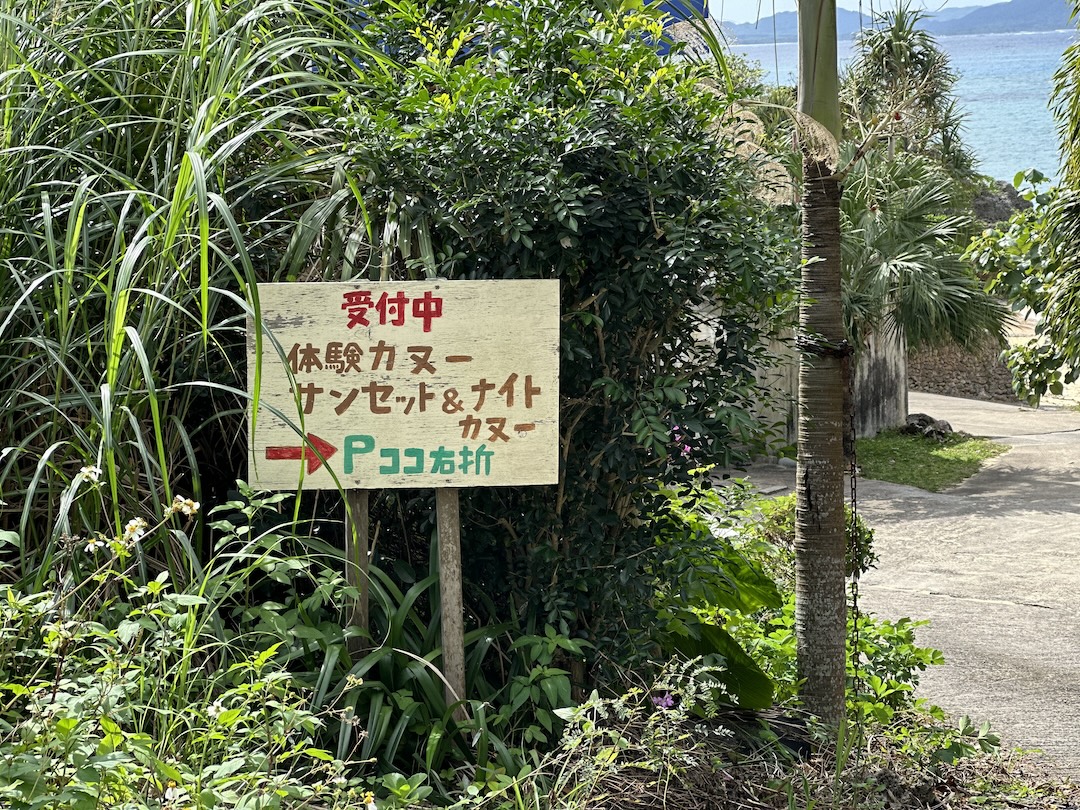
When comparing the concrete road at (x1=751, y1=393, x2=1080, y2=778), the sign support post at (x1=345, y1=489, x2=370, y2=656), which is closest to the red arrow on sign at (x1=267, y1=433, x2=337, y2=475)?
the sign support post at (x1=345, y1=489, x2=370, y2=656)

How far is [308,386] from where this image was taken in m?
2.76

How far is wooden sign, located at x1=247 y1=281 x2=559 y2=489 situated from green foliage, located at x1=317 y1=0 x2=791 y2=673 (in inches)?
5.7

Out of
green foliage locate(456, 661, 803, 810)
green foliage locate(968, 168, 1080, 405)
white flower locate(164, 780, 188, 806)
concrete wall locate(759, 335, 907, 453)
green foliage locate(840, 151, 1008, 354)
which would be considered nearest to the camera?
white flower locate(164, 780, 188, 806)

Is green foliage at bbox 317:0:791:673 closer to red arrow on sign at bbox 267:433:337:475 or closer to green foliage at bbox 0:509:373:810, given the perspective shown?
red arrow on sign at bbox 267:433:337:475

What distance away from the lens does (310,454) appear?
108 inches

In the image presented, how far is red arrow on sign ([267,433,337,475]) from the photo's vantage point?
272 cm

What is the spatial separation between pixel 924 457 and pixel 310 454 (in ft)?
35.0

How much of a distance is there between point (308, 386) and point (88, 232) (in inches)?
26.3

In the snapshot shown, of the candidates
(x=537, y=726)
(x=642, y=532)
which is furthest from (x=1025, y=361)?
(x=537, y=726)

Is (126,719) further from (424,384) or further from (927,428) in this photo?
(927,428)

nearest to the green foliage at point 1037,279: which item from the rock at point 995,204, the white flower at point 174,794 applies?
the white flower at point 174,794

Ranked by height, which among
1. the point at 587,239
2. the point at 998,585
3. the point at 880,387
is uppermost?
the point at 587,239

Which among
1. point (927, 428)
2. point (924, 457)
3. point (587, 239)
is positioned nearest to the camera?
point (587, 239)

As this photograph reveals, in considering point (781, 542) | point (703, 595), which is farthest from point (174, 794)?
point (781, 542)
